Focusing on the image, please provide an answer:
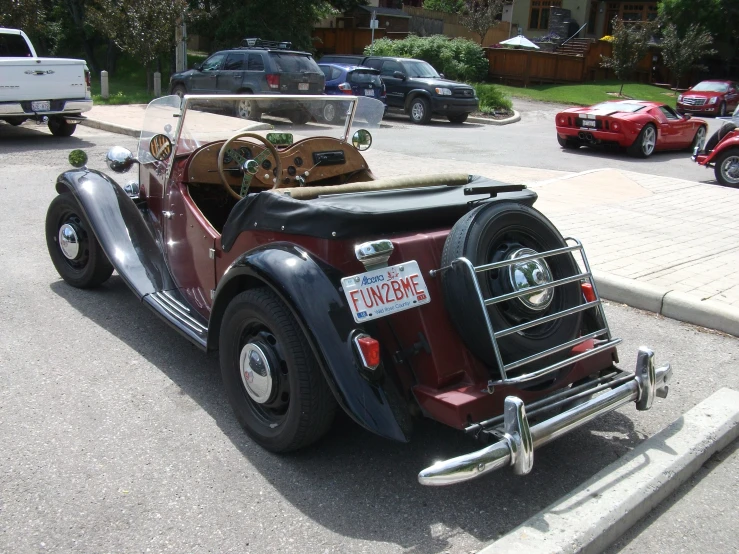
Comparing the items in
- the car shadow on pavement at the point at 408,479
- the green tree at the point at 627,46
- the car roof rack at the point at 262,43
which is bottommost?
the car shadow on pavement at the point at 408,479

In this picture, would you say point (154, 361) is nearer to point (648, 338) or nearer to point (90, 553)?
point (90, 553)

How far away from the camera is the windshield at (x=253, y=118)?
4383 mm

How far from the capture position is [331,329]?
300 centimetres

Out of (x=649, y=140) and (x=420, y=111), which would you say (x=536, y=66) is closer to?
(x=420, y=111)

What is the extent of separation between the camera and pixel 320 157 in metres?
4.59

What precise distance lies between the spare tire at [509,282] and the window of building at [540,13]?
41.3 metres

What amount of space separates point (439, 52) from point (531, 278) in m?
→ 26.3

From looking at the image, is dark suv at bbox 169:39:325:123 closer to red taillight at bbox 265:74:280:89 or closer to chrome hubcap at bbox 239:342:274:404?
red taillight at bbox 265:74:280:89

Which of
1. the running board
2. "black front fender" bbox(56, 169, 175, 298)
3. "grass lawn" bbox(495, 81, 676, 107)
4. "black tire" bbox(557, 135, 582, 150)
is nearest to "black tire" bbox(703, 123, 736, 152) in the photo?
"black tire" bbox(557, 135, 582, 150)

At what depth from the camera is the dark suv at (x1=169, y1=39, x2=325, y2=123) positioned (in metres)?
16.2

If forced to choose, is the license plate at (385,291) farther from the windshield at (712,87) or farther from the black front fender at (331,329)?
the windshield at (712,87)

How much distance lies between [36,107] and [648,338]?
10629 millimetres

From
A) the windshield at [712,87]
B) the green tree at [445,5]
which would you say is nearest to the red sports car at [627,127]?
the windshield at [712,87]

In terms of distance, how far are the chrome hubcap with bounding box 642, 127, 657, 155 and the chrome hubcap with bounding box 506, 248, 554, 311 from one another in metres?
12.2
